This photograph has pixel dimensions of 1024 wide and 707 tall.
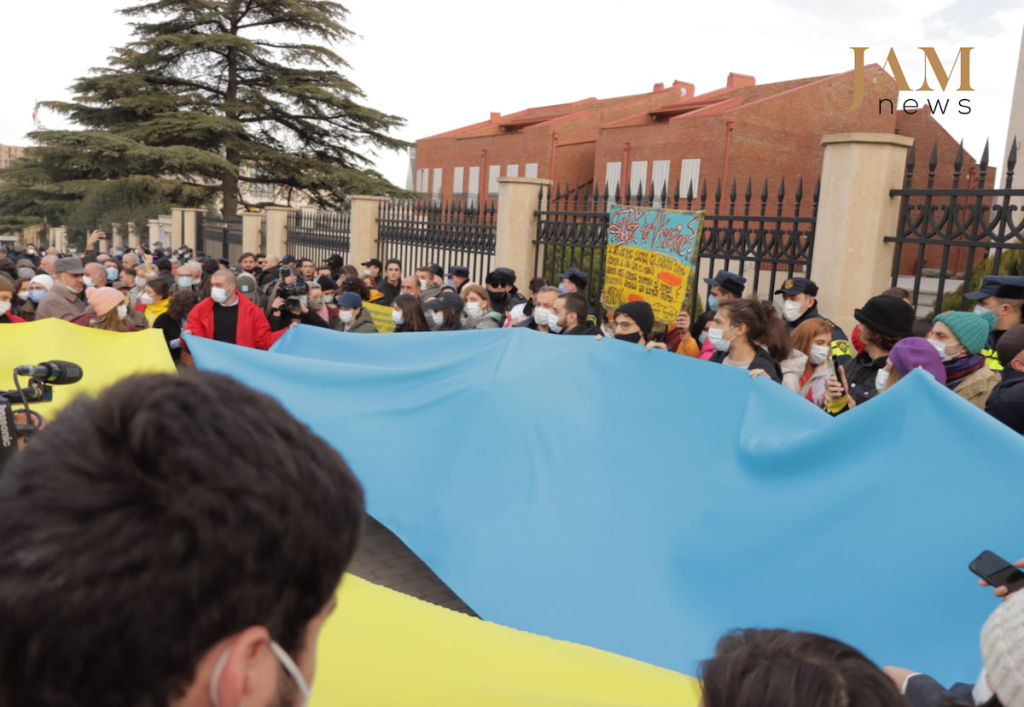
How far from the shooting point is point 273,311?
28.4 ft

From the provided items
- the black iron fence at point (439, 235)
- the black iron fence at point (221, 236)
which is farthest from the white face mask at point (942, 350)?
the black iron fence at point (221, 236)

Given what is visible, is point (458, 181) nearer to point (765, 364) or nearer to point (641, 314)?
point (641, 314)

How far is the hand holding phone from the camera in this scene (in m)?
2.25

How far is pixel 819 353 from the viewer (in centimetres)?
612

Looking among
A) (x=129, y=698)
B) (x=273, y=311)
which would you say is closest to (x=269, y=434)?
(x=129, y=698)

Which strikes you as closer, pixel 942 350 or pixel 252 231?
pixel 942 350

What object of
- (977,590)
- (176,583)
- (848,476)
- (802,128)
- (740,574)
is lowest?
(740,574)

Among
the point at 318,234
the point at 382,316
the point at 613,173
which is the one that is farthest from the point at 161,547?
the point at 613,173

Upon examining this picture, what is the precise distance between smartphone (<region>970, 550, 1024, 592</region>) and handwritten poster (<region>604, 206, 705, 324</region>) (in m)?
5.49

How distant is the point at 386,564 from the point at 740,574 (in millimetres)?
3350

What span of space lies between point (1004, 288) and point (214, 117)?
3062 centimetres

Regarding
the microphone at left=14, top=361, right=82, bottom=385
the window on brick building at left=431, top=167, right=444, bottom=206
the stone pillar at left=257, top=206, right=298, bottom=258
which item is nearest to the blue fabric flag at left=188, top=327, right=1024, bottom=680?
the microphone at left=14, top=361, right=82, bottom=385

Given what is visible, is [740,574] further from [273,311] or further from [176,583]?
[273,311]

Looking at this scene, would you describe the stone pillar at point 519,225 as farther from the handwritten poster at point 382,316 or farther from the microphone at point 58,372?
the microphone at point 58,372
